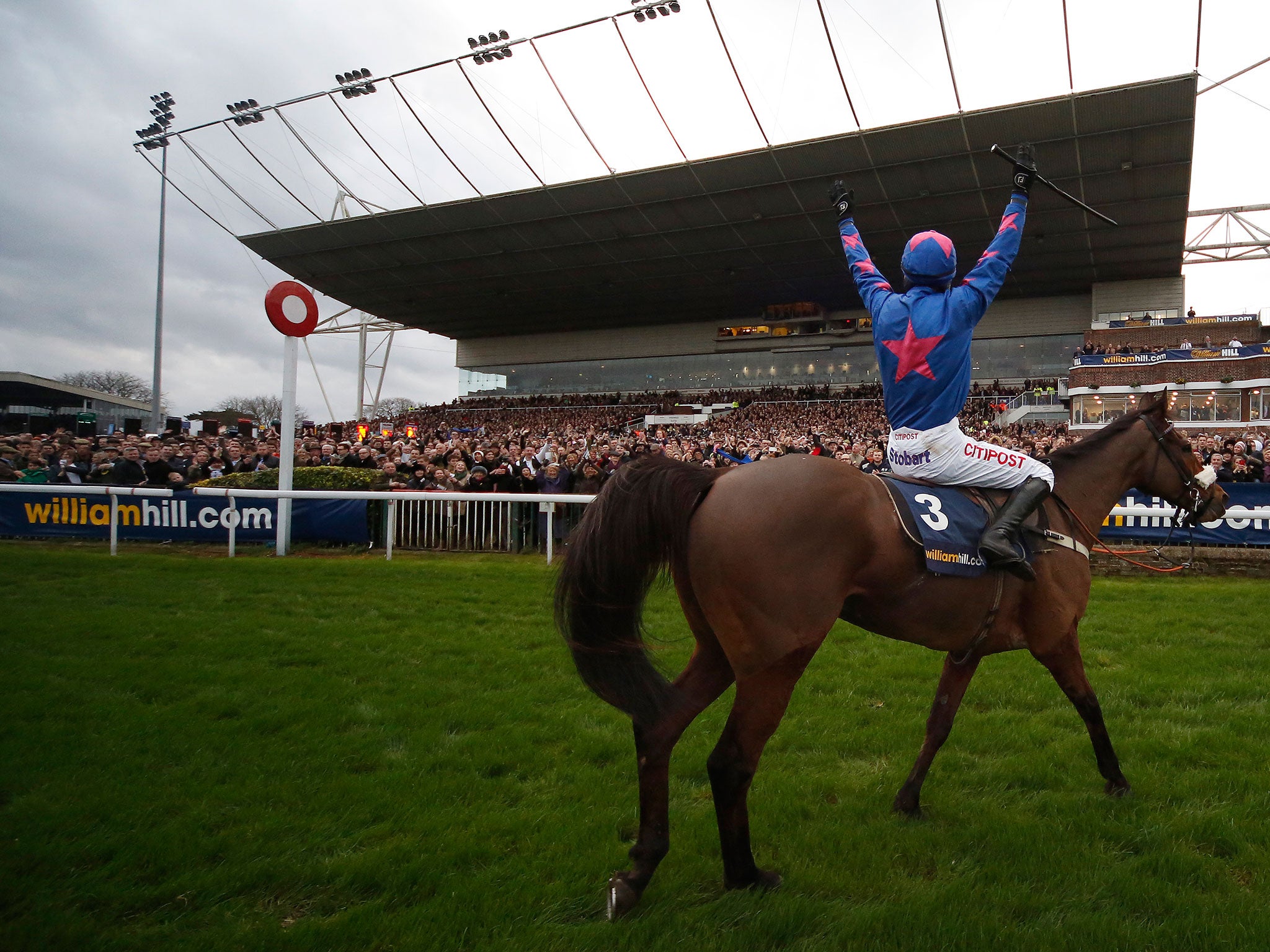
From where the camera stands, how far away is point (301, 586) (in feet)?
23.9

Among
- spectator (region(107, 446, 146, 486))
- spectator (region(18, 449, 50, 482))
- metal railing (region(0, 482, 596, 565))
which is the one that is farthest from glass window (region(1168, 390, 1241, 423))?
spectator (region(18, 449, 50, 482))

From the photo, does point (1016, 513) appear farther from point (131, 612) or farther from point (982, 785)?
point (131, 612)

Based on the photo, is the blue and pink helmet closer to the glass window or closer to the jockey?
the jockey

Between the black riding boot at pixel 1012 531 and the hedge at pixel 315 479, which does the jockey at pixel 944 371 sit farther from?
the hedge at pixel 315 479

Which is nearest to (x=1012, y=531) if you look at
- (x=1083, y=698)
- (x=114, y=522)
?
(x=1083, y=698)

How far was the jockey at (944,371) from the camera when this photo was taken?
2.77m

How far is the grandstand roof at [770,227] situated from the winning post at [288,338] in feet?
68.7

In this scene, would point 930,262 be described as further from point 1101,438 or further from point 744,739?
point 744,739

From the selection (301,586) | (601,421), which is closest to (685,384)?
(601,421)

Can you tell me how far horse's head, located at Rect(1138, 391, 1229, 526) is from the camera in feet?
12.0

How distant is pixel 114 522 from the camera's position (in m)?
9.57

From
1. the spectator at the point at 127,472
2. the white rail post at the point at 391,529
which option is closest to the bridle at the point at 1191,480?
the white rail post at the point at 391,529

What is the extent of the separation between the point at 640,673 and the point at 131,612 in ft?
17.0

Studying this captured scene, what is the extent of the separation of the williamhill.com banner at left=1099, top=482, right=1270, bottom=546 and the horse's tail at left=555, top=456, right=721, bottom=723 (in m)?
9.34
